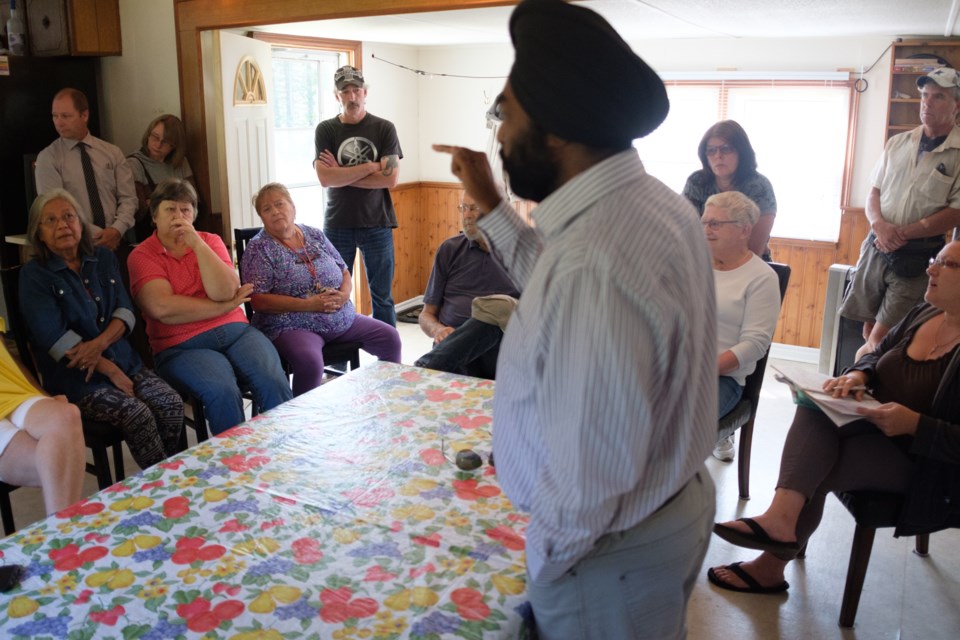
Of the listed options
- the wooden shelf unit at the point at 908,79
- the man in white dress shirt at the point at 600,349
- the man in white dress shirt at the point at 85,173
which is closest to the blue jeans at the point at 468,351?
the man in white dress shirt at the point at 600,349

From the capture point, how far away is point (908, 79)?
15.3 ft

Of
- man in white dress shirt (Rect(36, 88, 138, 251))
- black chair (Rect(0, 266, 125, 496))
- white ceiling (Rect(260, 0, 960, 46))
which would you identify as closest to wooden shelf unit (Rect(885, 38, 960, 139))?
white ceiling (Rect(260, 0, 960, 46))

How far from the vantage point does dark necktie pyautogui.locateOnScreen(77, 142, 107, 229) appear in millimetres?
3875

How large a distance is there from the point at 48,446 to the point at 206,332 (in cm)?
81

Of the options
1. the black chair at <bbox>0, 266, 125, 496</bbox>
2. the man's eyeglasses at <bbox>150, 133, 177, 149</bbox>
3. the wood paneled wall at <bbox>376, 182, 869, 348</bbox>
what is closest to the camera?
the black chair at <bbox>0, 266, 125, 496</bbox>

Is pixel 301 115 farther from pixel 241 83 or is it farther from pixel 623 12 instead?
pixel 623 12

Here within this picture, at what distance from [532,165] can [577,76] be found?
0.44ft

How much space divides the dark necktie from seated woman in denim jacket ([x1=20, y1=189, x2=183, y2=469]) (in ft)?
3.94

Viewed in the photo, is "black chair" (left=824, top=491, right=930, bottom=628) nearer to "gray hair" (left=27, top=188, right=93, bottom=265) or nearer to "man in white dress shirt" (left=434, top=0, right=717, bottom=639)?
"man in white dress shirt" (left=434, top=0, right=717, bottom=639)

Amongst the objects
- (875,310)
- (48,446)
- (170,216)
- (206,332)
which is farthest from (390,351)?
(875,310)

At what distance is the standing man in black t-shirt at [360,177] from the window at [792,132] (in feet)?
6.23

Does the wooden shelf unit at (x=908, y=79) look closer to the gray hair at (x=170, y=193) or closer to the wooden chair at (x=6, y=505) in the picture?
the gray hair at (x=170, y=193)

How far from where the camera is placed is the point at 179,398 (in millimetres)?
2779

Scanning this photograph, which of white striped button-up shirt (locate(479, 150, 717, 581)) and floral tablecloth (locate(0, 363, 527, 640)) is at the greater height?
white striped button-up shirt (locate(479, 150, 717, 581))
